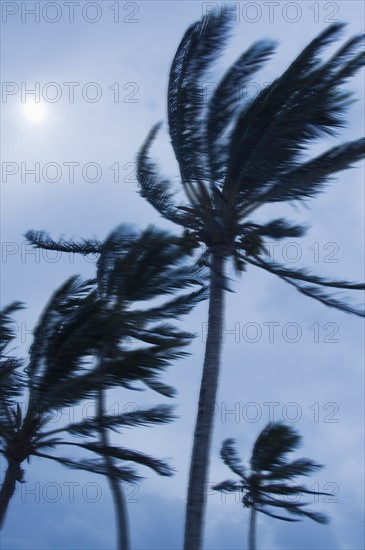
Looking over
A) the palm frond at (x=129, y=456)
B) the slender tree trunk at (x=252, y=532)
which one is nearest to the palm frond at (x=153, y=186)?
the palm frond at (x=129, y=456)

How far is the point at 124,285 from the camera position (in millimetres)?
10656

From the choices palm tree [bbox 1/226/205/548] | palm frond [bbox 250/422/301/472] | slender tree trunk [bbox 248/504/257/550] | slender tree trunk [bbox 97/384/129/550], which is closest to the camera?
palm tree [bbox 1/226/205/548]

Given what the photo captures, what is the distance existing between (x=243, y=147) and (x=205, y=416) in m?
4.61

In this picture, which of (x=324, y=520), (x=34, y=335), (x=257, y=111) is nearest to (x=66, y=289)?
(x=34, y=335)

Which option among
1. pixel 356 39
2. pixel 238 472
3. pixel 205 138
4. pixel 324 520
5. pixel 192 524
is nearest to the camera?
pixel 192 524

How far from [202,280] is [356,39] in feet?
15.6

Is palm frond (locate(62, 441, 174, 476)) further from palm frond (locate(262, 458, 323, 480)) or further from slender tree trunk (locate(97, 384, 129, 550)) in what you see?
palm frond (locate(262, 458, 323, 480))

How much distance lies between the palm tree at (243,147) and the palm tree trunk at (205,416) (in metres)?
0.02

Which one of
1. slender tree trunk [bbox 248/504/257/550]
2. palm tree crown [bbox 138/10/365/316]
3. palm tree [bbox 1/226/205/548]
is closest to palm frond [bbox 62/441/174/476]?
palm tree [bbox 1/226/205/548]

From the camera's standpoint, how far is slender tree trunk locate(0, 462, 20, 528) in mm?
12685

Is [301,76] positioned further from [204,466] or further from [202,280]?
[204,466]

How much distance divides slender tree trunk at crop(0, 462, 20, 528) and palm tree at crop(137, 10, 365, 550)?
4.02 metres

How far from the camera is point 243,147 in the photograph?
1222cm

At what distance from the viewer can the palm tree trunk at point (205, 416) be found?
1052 cm
